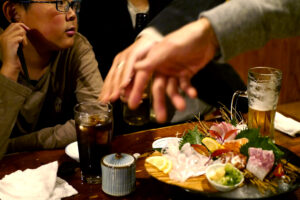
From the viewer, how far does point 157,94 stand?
800 millimetres

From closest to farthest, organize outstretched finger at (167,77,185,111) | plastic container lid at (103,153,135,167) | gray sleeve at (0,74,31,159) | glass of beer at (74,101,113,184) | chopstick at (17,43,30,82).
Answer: outstretched finger at (167,77,185,111), plastic container lid at (103,153,135,167), glass of beer at (74,101,113,184), gray sleeve at (0,74,31,159), chopstick at (17,43,30,82)

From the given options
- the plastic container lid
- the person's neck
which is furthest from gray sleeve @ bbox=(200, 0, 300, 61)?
the person's neck

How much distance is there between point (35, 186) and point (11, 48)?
1042mm

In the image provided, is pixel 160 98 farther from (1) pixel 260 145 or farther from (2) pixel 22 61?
(2) pixel 22 61

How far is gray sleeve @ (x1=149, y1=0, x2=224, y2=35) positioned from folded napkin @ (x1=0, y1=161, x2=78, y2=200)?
71cm

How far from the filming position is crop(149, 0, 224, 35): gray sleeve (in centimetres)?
89

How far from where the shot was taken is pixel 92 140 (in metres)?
1.38

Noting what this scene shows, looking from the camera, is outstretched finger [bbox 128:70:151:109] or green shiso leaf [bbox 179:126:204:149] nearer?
outstretched finger [bbox 128:70:151:109]

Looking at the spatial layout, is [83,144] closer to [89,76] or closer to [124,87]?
[124,87]

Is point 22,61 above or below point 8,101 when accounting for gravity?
above

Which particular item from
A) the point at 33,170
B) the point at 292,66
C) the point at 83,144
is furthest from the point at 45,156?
the point at 292,66

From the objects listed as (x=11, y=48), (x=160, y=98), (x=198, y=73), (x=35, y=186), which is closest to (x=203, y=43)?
(x=198, y=73)

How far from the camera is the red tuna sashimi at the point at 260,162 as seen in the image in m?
1.21

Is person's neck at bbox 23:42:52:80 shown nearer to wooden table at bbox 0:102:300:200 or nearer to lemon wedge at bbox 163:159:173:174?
wooden table at bbox 0:102:300:200
